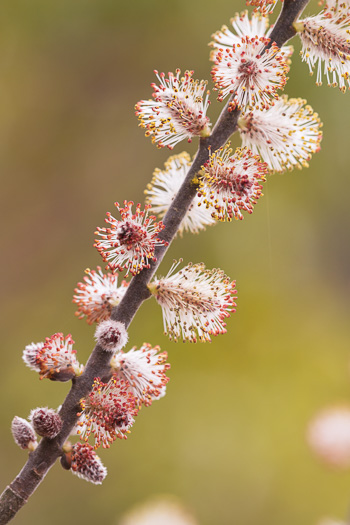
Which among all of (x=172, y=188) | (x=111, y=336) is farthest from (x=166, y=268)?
(x=111, y=336)

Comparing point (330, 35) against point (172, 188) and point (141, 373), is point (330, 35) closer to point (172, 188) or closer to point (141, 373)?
point (172, 188)

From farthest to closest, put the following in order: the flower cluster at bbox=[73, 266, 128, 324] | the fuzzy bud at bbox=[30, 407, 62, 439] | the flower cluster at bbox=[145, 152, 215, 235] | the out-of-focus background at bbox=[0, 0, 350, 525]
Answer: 1. the out-of-focus background at bbox=[0, 0, 350, 525]
2. the flower cluster at bbox=[145, 152, 215, 235]
3. the flower cluster at bbox=[73, 266, 128, 324]
4. the fuzzy bud at bbox=[30, 407, 62, 439]

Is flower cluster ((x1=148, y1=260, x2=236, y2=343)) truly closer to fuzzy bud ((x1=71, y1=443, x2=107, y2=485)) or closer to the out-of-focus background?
fuzzy bud ((x1=71, y1=443, x2=107, y2=485))

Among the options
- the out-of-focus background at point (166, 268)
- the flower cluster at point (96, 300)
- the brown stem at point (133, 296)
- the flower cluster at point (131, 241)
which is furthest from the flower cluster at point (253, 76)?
the out-of-focus background at point (166, 268)

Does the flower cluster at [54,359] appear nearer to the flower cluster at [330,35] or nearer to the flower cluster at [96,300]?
the flower cluster at [96,300]

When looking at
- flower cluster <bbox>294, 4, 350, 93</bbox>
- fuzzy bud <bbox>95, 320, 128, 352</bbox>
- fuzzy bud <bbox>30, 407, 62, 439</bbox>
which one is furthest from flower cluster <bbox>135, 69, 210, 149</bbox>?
fuzzy bud <bbox>30, 407, 62, 439</bbox>

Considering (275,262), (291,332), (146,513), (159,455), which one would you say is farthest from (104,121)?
(146,513)
